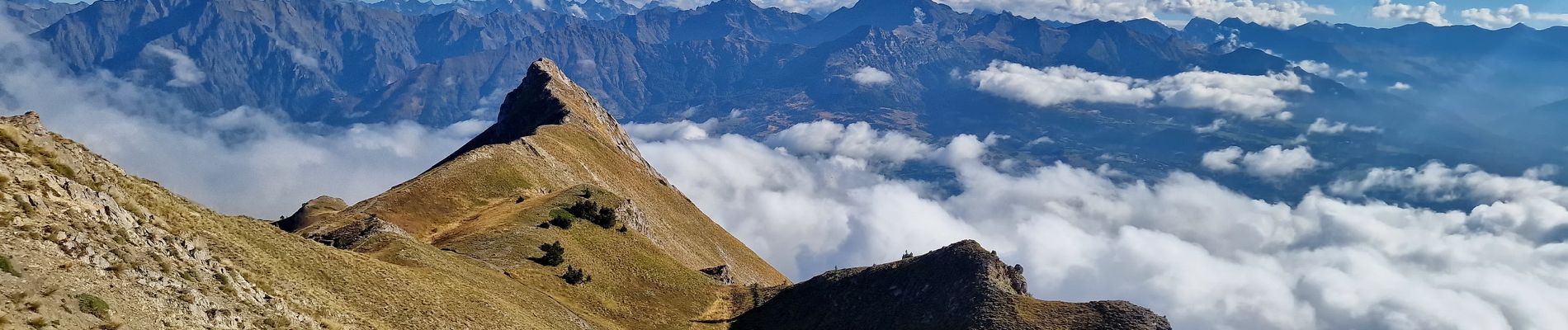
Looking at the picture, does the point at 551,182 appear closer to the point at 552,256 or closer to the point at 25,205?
the point at 552,256

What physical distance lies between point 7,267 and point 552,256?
45.7 metres

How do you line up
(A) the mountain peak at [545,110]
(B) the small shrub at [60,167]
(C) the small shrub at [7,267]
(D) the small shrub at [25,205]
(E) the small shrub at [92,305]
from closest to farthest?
(C) the small shrub at [7,267]
(E) the small shrub at [92,305]
(D) the small shrub at [25,205]
(B) the small shrub at [60,167]
(A) the mountain peak at [545,110]

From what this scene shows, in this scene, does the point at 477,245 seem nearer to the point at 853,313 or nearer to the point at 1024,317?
the point at 853,313

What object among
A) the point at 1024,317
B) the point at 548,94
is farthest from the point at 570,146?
the point at 1024,317

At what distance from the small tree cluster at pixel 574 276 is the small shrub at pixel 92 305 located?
133 ft

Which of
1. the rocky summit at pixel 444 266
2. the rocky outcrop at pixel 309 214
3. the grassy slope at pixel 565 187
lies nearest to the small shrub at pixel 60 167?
the rocky summit at pixel 444 266

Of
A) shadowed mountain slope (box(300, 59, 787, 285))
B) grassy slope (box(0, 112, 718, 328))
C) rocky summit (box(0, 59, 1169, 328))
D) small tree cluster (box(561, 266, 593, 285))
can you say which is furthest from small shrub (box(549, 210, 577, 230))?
grassy slope (box(0, 112, 718, 328))

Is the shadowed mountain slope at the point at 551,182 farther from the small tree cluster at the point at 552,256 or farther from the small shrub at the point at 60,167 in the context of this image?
the small shrub at the point at 60,167

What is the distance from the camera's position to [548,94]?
16900 centimetres

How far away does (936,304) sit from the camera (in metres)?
57.6

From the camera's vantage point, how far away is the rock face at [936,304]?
171 feet

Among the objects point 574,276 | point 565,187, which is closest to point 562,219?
point 574,276

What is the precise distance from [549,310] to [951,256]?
93.3ft

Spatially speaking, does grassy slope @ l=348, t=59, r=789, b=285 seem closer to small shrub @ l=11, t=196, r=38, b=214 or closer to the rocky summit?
the rocky summit
